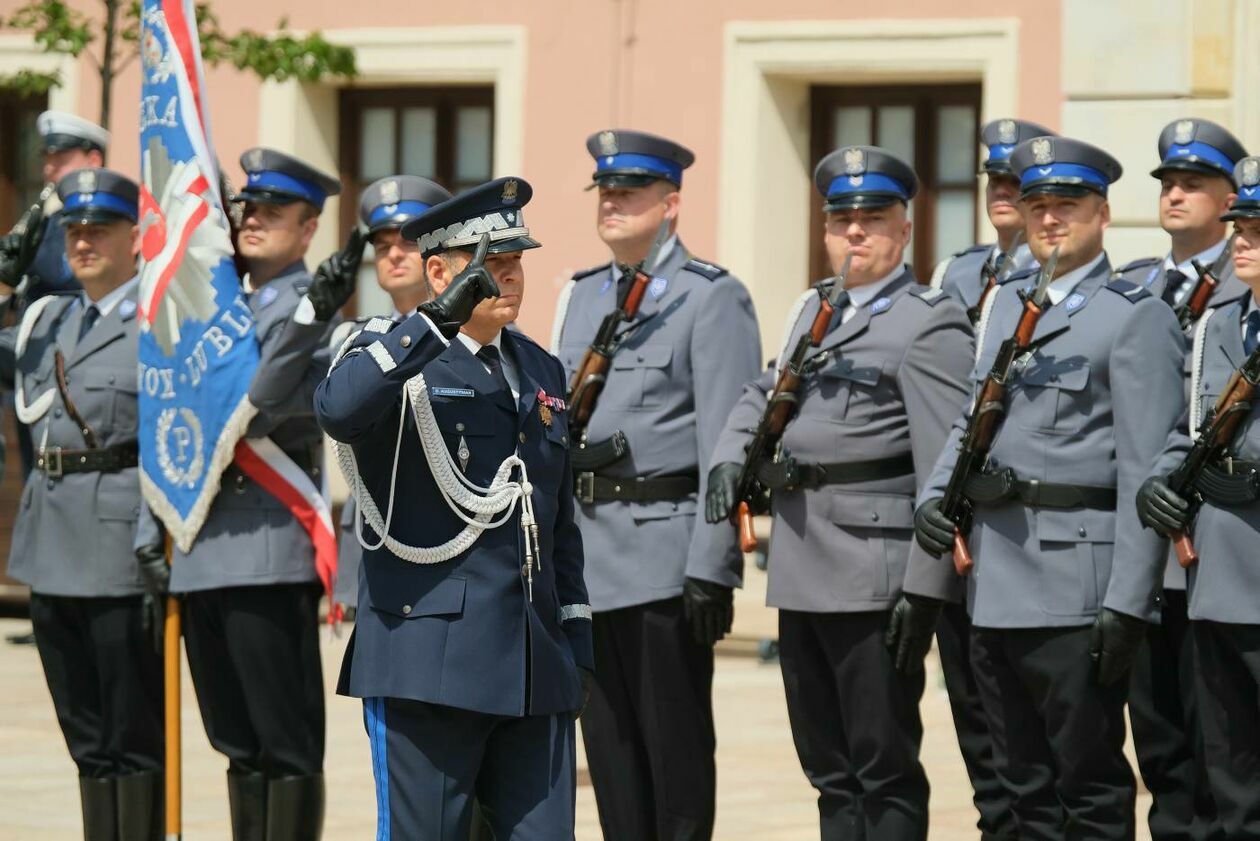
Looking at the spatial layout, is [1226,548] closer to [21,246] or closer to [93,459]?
[93,459]

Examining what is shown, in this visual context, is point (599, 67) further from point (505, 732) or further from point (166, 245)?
point (505, 732)

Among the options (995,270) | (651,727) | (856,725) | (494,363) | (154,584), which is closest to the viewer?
(494,363)

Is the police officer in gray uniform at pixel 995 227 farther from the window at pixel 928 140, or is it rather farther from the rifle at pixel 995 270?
the window at pixel 928 140

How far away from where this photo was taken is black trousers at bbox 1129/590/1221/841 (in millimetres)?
6383

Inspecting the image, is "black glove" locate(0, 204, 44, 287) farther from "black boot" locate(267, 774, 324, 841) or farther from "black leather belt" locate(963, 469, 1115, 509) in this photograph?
"black leather belt" locate(963, 469, 1115, 509)

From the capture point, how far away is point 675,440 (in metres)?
6.65

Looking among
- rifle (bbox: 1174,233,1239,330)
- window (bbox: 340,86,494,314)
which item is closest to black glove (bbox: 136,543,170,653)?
rifle (bbox: 1174,233,1239,330)

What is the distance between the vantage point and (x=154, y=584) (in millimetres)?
6883

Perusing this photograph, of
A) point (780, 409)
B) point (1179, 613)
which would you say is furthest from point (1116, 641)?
point (780, 409)

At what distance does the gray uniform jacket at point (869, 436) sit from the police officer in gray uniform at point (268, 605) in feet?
3.86

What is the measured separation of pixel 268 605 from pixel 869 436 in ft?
5.43

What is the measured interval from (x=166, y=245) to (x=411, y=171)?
8954mm

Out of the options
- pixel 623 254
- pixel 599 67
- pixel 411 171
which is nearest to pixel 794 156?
pixel 599 67

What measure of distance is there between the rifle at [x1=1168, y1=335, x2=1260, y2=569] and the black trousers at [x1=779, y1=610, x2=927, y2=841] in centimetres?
81
